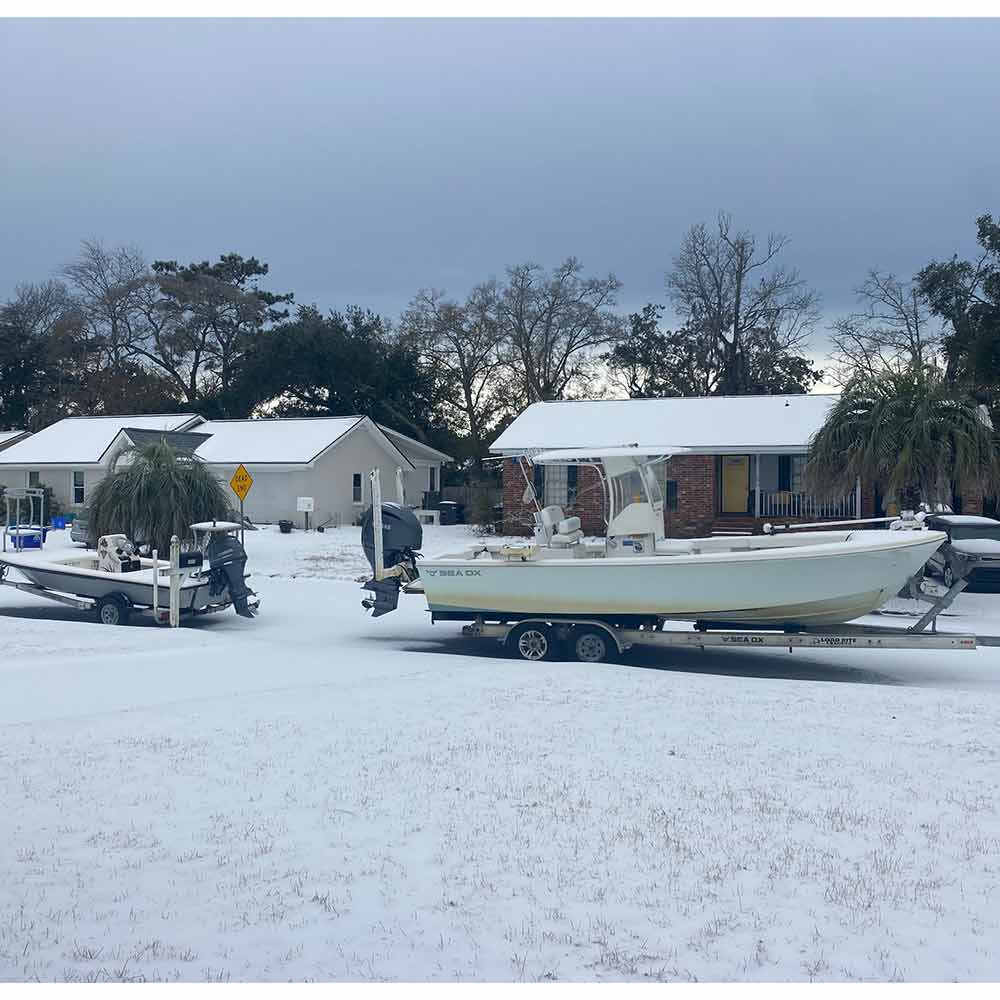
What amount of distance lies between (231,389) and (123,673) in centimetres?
4637

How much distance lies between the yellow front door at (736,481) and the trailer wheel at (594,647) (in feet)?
66.2

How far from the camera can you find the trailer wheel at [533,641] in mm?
13039

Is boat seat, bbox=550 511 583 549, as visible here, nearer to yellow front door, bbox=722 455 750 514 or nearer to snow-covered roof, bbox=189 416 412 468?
yellow front door, bbox=722 455 750 514

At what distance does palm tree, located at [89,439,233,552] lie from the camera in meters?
24.3

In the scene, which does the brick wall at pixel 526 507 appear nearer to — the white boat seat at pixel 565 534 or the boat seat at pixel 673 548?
the boat seat at pixel 673 548

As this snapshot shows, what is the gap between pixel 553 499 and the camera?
33.3m

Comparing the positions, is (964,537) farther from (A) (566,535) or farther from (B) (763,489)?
(B) (763,489)

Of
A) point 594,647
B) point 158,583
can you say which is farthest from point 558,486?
point 594,647

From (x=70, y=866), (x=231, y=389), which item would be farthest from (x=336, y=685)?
(x=231, y=389)

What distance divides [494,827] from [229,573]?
10.4m

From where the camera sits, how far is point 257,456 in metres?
39.8

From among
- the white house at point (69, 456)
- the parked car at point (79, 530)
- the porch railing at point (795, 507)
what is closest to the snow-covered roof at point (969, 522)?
the porch railing at point (795, 507)

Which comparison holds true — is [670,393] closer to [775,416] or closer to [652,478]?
[775,416]

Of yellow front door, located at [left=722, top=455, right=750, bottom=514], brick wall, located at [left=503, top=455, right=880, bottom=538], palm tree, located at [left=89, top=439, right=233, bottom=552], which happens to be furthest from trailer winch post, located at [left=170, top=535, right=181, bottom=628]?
yellow front door, located at [left=722, top=455, right=750, bottom=514]
